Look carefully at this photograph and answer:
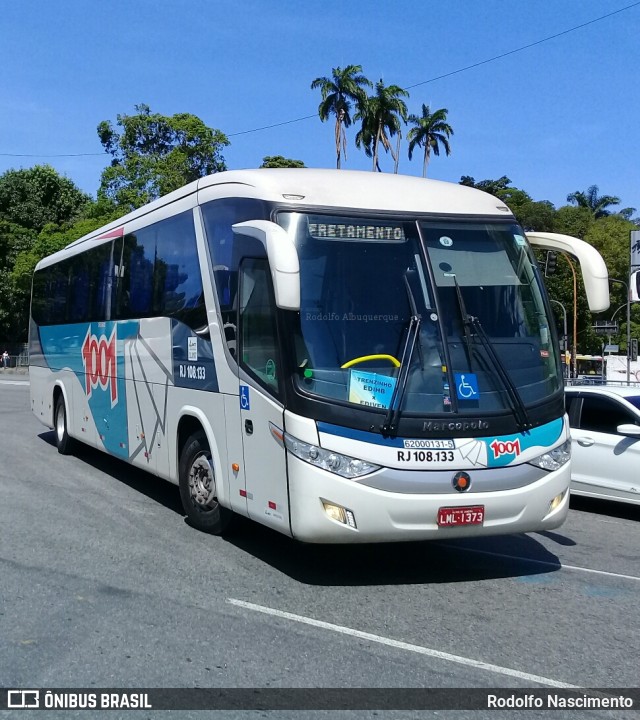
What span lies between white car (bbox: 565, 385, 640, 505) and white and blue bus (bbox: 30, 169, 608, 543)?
129 inches

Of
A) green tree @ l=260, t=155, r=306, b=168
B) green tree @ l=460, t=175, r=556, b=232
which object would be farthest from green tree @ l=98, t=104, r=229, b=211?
green tree @ l=460, t=175, r=556, b=232

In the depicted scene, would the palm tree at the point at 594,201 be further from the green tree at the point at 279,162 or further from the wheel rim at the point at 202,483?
the wheel rim at the point at 202,483

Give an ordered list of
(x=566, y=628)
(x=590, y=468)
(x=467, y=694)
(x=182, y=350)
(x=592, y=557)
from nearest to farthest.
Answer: (x=467, y=694) < (x=566, y=628) < (x=592, y=557) < (x=182, y=350) < (x=590, y=468)

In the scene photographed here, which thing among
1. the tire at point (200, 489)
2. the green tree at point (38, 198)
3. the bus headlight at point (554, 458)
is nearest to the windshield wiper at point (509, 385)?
the bus headlight at point (554, 458)

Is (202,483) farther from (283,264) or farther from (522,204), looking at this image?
(522,204)

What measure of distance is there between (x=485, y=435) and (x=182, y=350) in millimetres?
3545

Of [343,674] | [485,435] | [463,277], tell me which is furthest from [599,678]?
[463,277]

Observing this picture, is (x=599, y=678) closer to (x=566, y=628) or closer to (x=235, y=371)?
(x=566, y=628)

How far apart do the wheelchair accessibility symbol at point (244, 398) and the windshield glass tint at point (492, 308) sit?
1.73 metres

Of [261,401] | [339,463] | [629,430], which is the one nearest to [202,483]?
[261,401]

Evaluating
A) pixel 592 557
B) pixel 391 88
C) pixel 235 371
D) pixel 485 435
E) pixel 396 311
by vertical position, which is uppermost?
pixel 391 88

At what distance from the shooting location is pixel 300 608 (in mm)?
6148

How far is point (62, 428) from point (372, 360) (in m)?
9.07

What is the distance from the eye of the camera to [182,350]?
8.85 metres
